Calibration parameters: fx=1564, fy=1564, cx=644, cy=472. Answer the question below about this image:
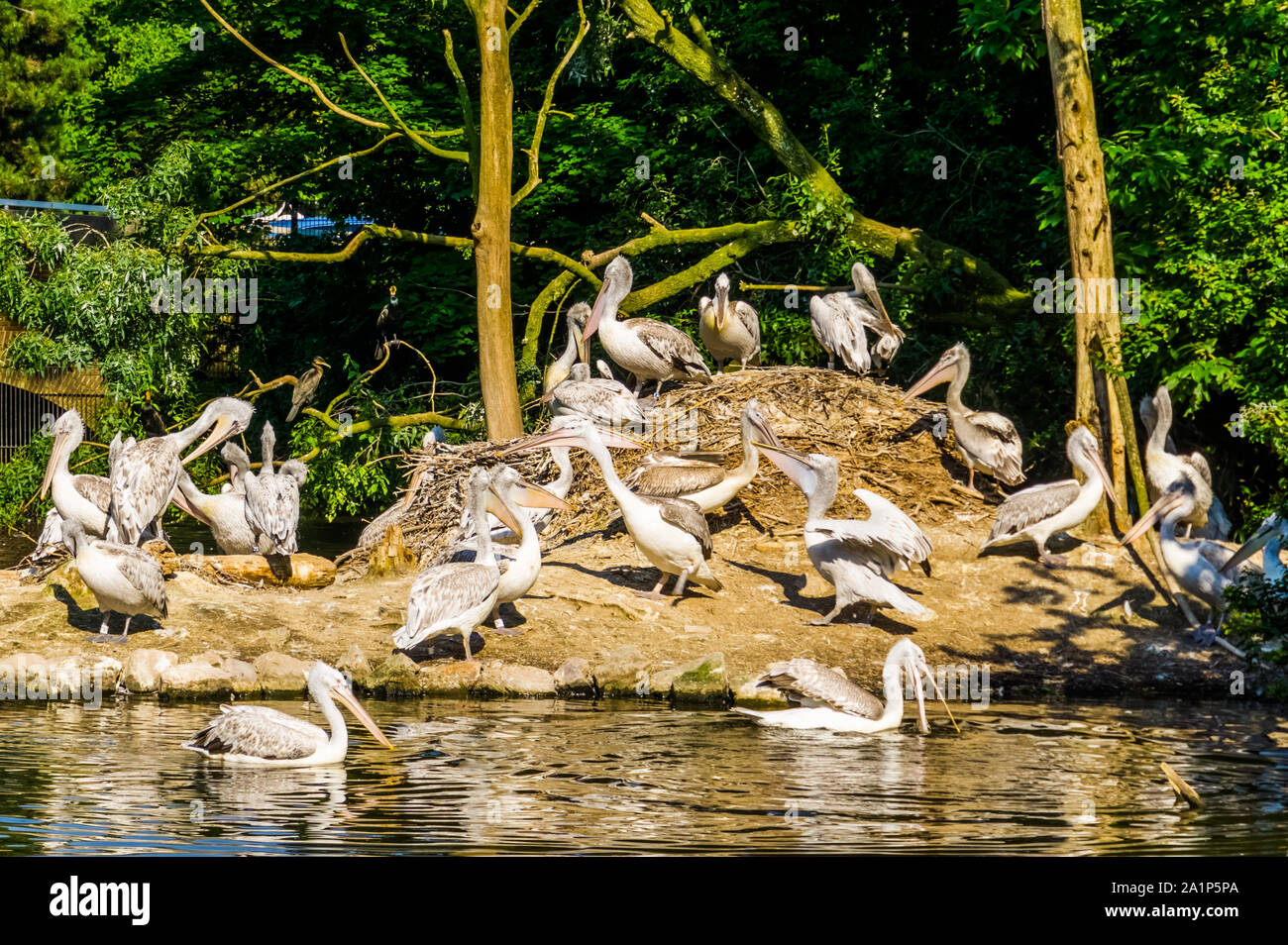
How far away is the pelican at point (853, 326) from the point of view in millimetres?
17828

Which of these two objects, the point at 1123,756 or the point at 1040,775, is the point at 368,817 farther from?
the point at 1123,756

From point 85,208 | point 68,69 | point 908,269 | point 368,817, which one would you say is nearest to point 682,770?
point 368,817

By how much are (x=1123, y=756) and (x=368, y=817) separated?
198 inches

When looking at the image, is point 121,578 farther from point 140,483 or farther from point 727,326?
point 727,326

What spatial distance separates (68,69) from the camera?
1726 inches

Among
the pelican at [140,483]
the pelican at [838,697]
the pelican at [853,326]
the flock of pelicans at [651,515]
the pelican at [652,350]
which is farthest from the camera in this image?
the pelican at [853,326]

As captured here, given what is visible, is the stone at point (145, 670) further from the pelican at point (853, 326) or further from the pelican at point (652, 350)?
the pelican at point (853, 326)

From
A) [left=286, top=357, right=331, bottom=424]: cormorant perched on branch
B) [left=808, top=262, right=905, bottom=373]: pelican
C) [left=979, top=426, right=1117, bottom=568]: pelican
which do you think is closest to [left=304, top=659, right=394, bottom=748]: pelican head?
[left=979, top=426, right=1117, bottom=568]: pelican

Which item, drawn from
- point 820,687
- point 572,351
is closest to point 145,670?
point 820,687

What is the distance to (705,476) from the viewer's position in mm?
15031

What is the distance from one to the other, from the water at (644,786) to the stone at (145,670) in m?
0.37

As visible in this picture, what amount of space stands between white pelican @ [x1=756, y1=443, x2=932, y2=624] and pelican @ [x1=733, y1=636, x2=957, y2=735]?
1709 mm

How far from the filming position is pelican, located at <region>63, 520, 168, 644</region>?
1248 cm

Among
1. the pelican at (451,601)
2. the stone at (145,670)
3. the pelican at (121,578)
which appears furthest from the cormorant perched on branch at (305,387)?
the pelican at (451,601)
